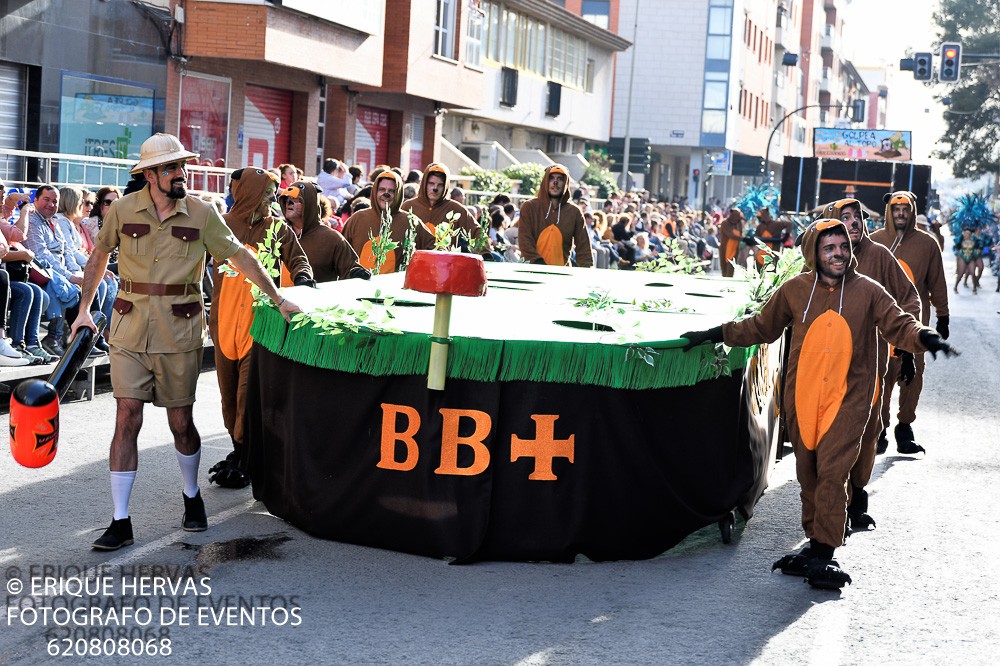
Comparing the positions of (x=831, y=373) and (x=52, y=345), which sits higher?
(x=831, y=373)

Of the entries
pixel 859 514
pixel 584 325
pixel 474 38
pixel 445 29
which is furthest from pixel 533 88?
pixel 584 325

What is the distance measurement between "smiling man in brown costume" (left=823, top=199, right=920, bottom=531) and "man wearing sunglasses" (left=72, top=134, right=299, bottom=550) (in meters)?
3.50

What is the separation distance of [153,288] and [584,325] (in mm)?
2292

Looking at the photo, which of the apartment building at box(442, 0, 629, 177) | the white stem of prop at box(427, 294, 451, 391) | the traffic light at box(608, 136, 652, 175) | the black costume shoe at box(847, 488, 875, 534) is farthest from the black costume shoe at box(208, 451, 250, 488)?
the traffic light at box(608, 136, 652, 175)

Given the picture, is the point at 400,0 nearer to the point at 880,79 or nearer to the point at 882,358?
the point at 882,358

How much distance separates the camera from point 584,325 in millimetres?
7539

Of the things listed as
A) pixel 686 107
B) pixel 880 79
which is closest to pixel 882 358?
pixel 686 107

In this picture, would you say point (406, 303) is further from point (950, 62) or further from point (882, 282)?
point (950, 62)

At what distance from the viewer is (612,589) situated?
6406mm

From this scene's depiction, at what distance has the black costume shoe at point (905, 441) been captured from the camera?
34.5 feet

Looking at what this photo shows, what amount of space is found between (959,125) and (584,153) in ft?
108

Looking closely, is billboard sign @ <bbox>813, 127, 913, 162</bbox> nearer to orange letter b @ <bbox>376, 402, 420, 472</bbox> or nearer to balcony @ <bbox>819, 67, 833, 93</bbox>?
orange letter b @ <bbox>376, 402, 420, 472</bbox>

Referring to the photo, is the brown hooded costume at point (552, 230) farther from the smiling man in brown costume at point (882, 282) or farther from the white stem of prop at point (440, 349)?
the white stem of prop at point (440, 349)

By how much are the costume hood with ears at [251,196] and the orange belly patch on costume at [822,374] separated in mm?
3420
